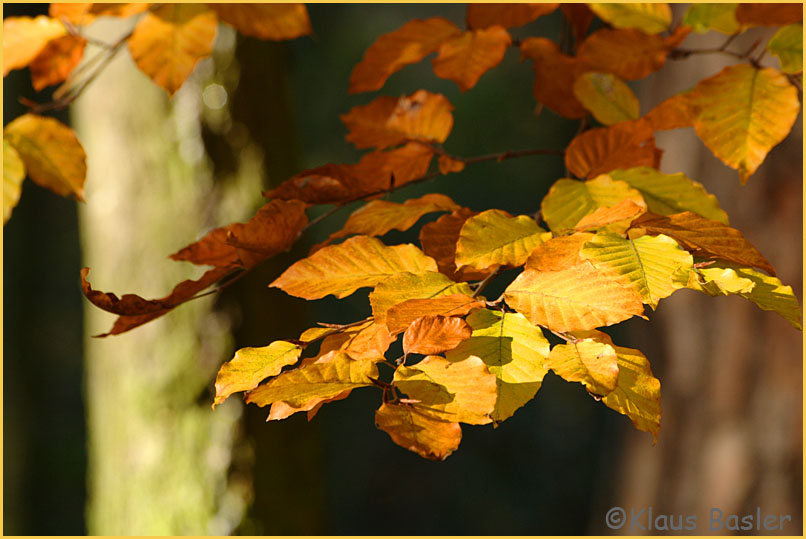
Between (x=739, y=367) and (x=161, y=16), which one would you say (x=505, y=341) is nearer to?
(x=161, y=16)

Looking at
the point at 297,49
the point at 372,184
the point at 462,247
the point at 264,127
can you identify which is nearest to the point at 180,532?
the point at 264,127

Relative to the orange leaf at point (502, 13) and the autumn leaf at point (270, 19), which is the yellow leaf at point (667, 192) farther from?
the autumn leaf at point (270, 19)

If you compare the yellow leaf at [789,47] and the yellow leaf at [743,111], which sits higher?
the yellow leaf at [789,47]

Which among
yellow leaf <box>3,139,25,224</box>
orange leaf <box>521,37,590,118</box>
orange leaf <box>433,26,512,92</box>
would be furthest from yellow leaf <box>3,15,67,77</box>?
orange leaf <box>521,37,590,118</box>

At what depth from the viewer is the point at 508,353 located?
428 mm

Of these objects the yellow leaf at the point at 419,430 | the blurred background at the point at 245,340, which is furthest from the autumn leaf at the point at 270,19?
the yellow leaf at the point at 419,430

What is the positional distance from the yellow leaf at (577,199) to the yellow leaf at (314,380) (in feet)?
0.75

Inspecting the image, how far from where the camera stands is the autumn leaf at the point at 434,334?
0.42 metres

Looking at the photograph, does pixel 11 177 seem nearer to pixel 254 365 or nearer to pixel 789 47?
pixel 254 365

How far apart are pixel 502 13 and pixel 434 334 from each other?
18.7 inches

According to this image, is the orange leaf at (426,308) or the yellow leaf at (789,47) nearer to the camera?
the orange leaf at (426,308)

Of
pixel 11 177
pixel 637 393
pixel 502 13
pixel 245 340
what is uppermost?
pixel 502 13

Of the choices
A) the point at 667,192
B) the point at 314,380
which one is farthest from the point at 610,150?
the point at 314,380

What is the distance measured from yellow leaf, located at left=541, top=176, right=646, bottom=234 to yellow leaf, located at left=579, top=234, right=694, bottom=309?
117 mm
